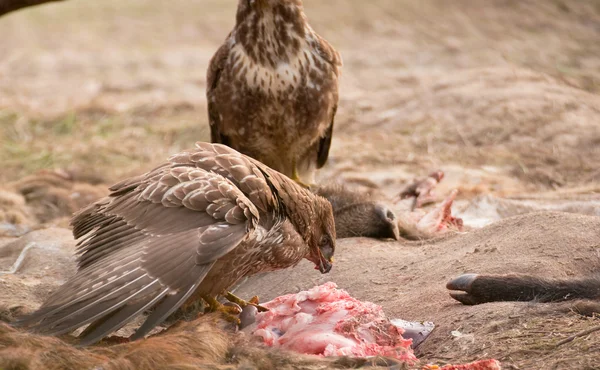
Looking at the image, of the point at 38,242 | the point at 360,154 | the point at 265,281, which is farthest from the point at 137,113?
the point at 265,281

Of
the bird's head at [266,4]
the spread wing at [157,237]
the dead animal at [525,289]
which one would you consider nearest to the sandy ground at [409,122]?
the dead animal at [525,289]

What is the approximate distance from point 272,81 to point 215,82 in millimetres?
575

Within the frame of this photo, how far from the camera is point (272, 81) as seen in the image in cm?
720

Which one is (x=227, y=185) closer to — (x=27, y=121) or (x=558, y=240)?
(x=558, y=240)

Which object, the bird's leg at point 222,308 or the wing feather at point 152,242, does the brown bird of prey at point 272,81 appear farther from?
the bird's leg at point 222,308

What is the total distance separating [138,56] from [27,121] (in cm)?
331

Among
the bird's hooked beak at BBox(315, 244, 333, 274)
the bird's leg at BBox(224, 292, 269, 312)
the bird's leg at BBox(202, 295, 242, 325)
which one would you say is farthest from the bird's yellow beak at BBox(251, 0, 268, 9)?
the bird's leg at BBox(202, 295, 242, 325)

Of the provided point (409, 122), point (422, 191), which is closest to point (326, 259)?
point (422, 191)

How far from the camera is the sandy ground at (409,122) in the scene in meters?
5.32

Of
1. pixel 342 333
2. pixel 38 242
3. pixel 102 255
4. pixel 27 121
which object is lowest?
pixel 27 121

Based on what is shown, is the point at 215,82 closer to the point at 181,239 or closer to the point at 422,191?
the point at 422,191

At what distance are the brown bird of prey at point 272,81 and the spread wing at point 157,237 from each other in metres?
1.95

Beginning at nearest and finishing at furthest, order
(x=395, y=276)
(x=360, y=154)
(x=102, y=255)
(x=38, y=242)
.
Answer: (x=102, y=255) → (x=395, y=276) → (x=38, y=242) → (x=360, y=154)

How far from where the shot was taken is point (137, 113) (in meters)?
12.8
